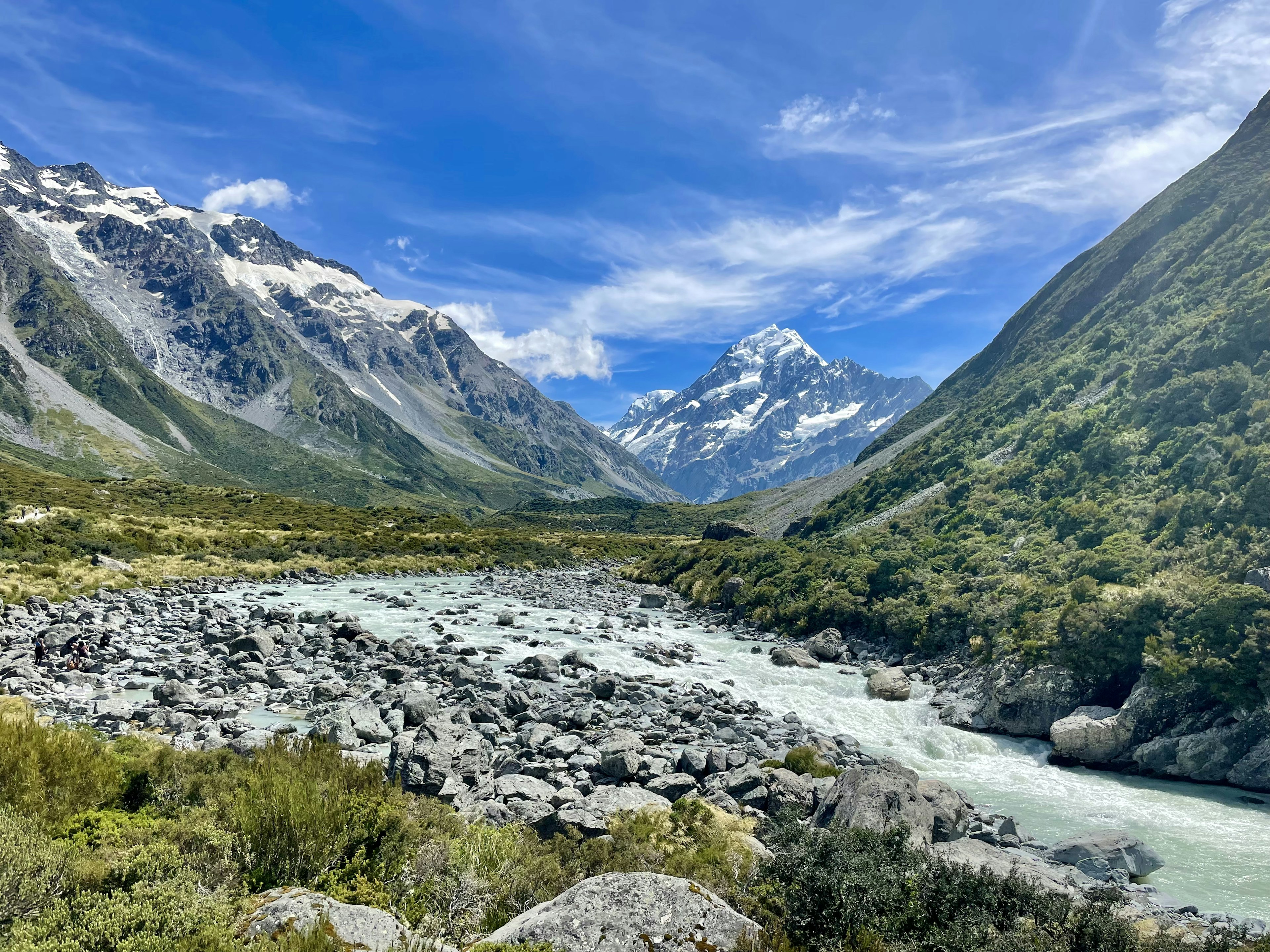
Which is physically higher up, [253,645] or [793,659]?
[793,659]

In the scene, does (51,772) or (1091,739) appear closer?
(51,772)

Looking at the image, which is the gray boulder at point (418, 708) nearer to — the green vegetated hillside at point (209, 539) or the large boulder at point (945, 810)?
the large boulder at point (945, 810)

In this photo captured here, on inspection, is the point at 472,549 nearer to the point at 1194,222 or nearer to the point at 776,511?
the point at 776,511

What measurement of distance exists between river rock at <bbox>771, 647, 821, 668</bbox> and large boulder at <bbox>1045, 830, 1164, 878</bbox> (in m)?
18.2

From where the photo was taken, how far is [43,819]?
674 centimetres

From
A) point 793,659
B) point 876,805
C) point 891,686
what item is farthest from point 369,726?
point 793,659

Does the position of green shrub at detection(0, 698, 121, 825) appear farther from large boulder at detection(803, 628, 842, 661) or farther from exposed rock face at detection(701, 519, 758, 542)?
exposed rock face at detection(701, 519, 758, 542)

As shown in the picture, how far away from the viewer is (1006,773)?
752 inches

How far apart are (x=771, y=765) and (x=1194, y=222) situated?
7571 centimetres

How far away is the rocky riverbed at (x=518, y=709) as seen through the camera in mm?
12984

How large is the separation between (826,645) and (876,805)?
2316cm

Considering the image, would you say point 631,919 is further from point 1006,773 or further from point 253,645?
point 253,645

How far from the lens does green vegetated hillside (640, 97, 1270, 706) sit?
22.4 meters

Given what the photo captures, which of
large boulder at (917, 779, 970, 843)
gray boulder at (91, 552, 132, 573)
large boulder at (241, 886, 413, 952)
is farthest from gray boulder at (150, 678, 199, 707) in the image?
gray boulder at (91, 552, 132, 573)
